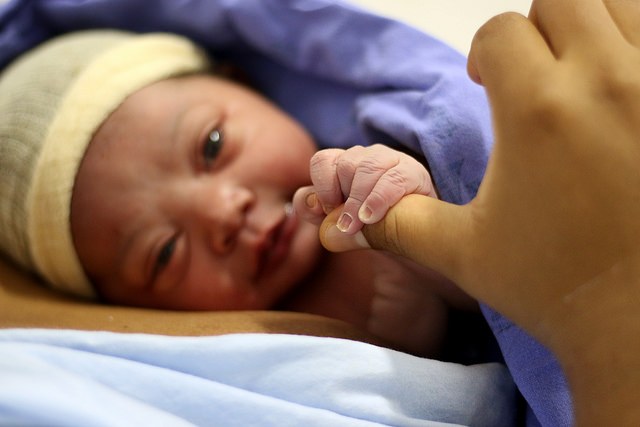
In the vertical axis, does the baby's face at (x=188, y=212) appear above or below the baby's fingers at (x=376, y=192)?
below

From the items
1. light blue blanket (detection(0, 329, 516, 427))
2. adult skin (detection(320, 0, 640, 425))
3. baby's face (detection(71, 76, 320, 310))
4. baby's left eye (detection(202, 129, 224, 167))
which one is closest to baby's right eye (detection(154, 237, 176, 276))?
baby's face (detection(71, 76, 320, 310))

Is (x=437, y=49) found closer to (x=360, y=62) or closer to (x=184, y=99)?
(x=360, y=62)

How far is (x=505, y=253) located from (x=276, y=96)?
0.65 metres

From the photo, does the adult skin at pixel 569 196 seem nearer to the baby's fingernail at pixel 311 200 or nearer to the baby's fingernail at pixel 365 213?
the baby's fingernail at pixel 365 213

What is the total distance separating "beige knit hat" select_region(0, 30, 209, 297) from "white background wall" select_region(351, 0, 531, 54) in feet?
1.33

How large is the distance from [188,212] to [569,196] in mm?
506

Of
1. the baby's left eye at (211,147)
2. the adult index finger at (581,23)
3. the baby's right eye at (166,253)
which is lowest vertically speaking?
the baby's right eye at (166,253)

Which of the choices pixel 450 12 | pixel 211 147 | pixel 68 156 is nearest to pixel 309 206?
pixel 211 147

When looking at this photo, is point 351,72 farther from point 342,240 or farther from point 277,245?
point 342,240

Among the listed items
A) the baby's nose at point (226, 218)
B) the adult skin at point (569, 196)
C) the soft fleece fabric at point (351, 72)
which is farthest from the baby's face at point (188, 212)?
the adult skin at point (569, 196)

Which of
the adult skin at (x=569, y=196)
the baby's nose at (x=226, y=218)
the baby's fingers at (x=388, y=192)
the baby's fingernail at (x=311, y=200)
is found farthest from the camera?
the baby's nose at (x=226, y=218)

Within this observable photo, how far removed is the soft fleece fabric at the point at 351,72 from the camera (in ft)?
2.09

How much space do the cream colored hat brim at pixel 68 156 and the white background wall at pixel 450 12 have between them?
0.43 meters

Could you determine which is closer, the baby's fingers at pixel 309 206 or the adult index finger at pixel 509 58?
the adult index finger at pixel 509 58
